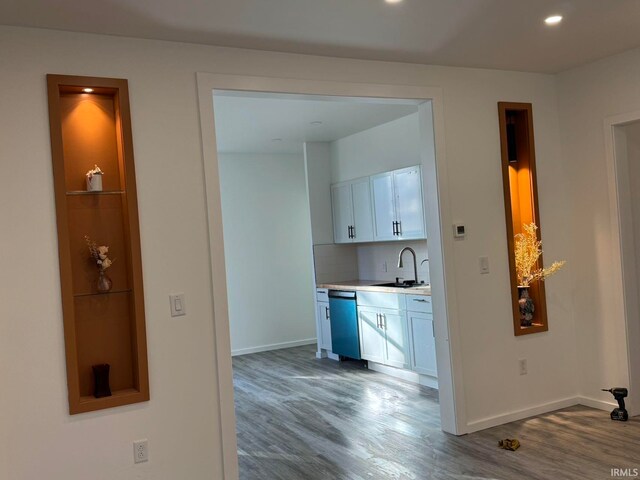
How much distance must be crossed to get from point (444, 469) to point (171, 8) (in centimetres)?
299

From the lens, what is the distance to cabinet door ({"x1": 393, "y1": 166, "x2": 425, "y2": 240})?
600cm

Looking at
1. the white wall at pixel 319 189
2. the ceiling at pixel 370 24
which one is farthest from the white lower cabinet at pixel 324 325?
the ceiling at pixel 370 24

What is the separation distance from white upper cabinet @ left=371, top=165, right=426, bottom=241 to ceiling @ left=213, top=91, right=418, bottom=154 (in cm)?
64

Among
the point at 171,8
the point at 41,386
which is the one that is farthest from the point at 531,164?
the point at 41,386

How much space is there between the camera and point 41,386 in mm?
2967

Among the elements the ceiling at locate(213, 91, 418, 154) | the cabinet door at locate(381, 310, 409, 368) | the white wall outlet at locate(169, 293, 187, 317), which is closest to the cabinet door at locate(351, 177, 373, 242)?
the ceiling at locate(213, 91, 418, 154)

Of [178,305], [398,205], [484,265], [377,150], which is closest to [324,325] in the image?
[398,205]

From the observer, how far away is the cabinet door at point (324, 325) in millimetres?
7132

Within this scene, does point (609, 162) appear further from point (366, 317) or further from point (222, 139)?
point (222, 139)

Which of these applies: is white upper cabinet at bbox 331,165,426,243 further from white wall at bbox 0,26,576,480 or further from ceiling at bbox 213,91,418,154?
white wall at bbox 0,26,576,480

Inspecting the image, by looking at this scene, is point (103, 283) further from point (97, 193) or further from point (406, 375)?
point (406, 375)

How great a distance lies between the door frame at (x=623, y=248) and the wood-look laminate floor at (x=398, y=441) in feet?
1.42

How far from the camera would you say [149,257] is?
128 inches

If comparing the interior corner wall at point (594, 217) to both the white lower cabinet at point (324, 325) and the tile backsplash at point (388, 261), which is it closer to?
the tile backsplash at point (388, 261)
